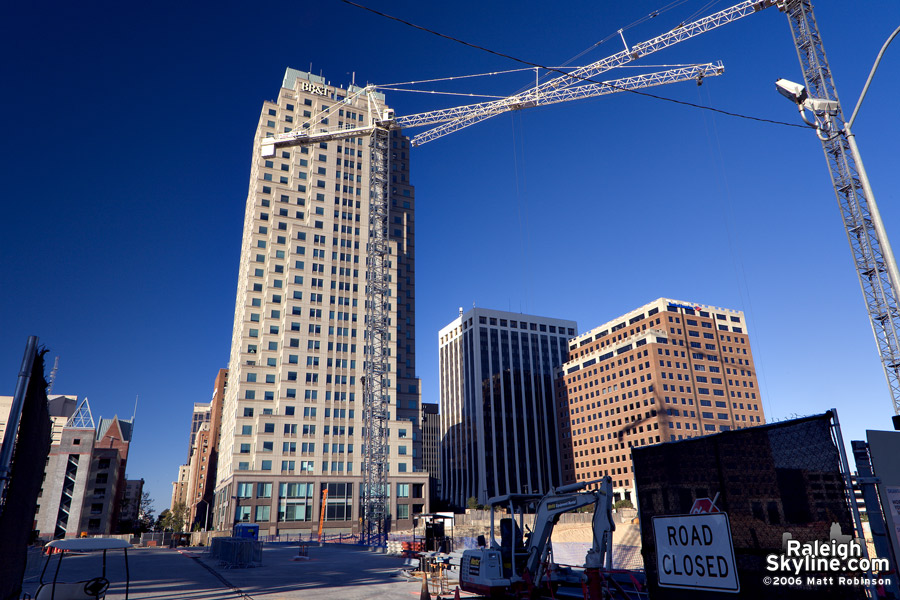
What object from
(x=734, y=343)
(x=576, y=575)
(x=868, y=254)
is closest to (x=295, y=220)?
(x=868, y=254)

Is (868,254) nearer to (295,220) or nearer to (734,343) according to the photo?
(295,220)

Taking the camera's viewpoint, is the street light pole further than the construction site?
Yes

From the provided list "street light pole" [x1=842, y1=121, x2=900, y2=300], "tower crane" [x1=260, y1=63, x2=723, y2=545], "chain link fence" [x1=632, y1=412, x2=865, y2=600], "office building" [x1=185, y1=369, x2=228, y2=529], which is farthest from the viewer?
"office building" [x1=185, y1=369, x2=228, y2=529]

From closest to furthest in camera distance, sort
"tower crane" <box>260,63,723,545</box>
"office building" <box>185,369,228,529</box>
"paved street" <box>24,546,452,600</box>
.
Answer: "paved street" <box>24,546,452,600</box>
"tower crane" <box>260,63,723,545</box>
"office building" <box>185,369,228,529</box>

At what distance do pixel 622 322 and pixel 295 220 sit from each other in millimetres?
101236

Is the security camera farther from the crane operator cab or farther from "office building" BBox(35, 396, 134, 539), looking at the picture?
"office building" BBox(35, 396, 134, 539)

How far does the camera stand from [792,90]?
2905cm

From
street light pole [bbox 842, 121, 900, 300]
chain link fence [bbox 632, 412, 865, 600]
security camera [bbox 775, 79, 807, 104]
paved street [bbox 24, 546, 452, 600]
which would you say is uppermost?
security camera [bbox 775, 79, 807, 104]

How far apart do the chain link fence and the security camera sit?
89.8 ft

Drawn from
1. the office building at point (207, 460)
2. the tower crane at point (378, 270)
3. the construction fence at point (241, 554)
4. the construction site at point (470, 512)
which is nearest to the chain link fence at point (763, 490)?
the construction site at point (470, 512)

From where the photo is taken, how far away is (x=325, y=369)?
99.0 metres

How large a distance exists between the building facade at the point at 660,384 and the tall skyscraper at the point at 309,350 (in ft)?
218

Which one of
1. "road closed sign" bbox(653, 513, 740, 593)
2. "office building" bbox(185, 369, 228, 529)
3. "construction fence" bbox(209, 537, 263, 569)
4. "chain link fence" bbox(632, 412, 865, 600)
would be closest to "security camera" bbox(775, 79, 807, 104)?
"chain link fence" bbox(632, 412, 865, 600)

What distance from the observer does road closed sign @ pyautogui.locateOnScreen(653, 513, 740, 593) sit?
8852mm
